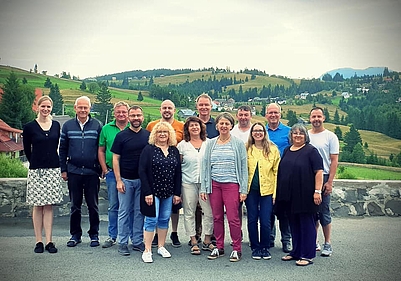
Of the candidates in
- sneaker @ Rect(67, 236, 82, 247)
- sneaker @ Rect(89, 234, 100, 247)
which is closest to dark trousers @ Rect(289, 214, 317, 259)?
sneaker @ Rect(89, 234, 100, 247)

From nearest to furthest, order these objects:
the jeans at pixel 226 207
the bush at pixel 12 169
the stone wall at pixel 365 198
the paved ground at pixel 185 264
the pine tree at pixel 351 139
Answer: the paved ground at pixel 185 264, the jeans at pixel 226 207, the stone wall at pixel 365 198, the bush at pixel 12 169, the pine tree at pixel 351 139

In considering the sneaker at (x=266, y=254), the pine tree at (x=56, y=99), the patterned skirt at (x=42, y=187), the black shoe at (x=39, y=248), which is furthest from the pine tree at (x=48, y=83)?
the sneaker at (x=266, y=254)

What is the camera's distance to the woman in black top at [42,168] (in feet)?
17.0

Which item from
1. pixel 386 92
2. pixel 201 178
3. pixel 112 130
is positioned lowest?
pixel 201 178

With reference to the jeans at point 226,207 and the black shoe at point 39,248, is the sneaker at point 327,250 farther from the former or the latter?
the black shoe at point 39,248

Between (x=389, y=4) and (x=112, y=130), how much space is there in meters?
4.02

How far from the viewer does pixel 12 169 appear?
24.6 feet

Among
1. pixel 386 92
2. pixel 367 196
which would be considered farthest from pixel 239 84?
pixel 367 196

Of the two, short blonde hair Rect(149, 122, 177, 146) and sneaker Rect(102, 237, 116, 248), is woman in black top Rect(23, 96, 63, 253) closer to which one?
sneaker Rect(102, 237, 116, 248)

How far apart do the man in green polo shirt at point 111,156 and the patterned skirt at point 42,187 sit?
601mm

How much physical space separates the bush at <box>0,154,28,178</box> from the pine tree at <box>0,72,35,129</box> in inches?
45.5

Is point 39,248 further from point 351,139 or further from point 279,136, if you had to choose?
point 351,139

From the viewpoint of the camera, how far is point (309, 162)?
488 centimetres

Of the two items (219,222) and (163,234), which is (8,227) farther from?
(219,222)
